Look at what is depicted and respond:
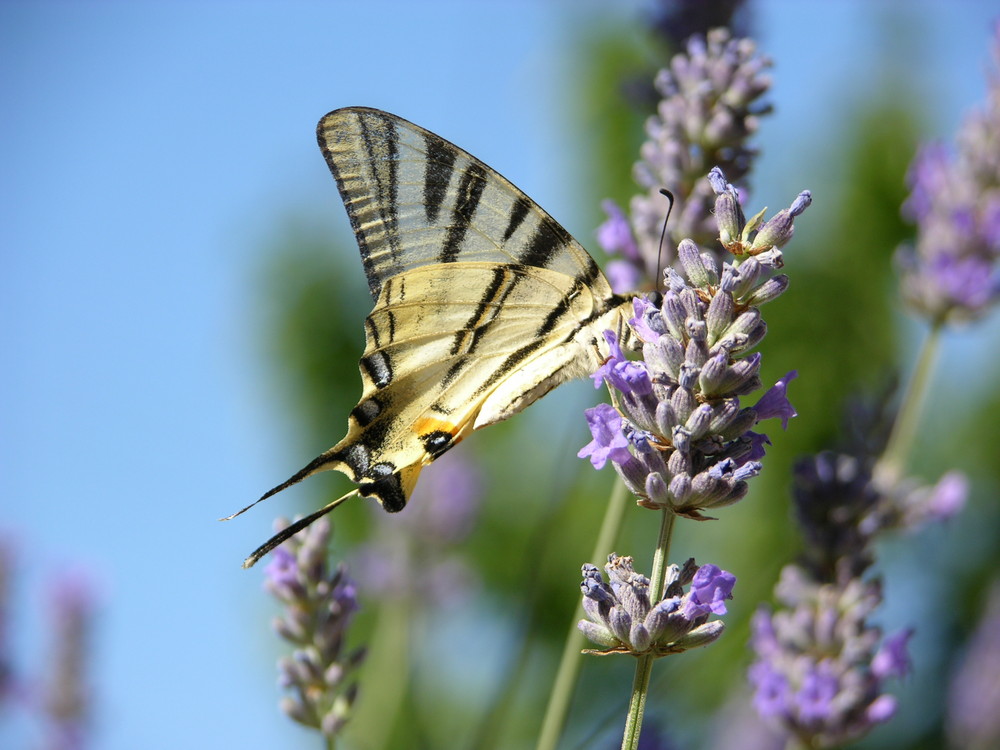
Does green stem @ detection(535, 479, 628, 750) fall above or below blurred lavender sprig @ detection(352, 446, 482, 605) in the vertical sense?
below

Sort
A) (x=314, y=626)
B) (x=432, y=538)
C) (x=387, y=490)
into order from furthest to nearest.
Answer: (x=432, y=538)
(x=387, y=490)
(x=314, y=626)

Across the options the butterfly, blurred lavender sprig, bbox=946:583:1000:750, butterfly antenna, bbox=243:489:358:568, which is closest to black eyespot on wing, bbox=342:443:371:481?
the butterfly

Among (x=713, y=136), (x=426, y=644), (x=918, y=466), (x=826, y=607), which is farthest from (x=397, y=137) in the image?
(x=918, y=466)

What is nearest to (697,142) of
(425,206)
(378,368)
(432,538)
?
(425,206)

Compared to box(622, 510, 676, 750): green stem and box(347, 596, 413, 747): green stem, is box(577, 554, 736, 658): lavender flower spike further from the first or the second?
box(347, 596, 413, 747): green stem

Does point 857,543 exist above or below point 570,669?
above

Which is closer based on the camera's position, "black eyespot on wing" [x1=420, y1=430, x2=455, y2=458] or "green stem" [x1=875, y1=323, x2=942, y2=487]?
"black eyespot on wing" [x1=420, y1=430, x2=455, y2=458]

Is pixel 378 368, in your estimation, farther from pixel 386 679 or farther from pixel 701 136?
pixel 386 679
